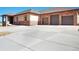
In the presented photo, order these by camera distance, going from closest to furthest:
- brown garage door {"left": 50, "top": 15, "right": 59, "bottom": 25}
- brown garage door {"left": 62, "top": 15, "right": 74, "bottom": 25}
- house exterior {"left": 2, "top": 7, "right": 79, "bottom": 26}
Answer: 1. house exterior {"left": 2, "top": 7, "right": 79, "bottom": 26}
2. brown garage door {"left": 62, "top": 15, "right": 74, "bottom": 25}
3. brown garage door {"left": 50, "top": 15, "right": 59, "bottom": 25}

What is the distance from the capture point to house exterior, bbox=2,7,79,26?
17.9 meters

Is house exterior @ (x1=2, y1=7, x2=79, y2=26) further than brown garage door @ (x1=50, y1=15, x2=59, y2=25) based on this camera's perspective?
No

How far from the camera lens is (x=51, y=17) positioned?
21.5m

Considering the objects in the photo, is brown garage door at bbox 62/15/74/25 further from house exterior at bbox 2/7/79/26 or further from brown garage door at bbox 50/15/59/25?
brown garage door at bbox 50/15/59/25

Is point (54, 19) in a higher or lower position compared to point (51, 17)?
lower

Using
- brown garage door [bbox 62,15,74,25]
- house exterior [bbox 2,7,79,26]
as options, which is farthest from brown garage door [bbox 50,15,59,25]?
brown garage door [bbox 62,15,74,25]

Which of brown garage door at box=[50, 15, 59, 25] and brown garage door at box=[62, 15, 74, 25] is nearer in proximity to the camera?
brown garage door at box=[62, 15, 74, 25]

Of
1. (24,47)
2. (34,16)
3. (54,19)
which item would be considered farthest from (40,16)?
(24,47)

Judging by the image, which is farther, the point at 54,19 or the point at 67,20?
the point at 54,19

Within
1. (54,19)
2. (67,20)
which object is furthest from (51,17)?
(67,20)

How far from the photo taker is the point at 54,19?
21203 millimetres

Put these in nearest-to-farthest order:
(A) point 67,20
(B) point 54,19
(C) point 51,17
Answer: (A) point 67,20 < (B) point 54,19 < (C) point 51,17

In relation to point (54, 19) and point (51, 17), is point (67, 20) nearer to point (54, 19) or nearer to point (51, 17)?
point (54, 19)

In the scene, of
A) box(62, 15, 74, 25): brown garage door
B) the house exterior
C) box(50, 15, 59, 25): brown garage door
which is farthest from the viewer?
box(50, 15, 59, 25): brown garage door
